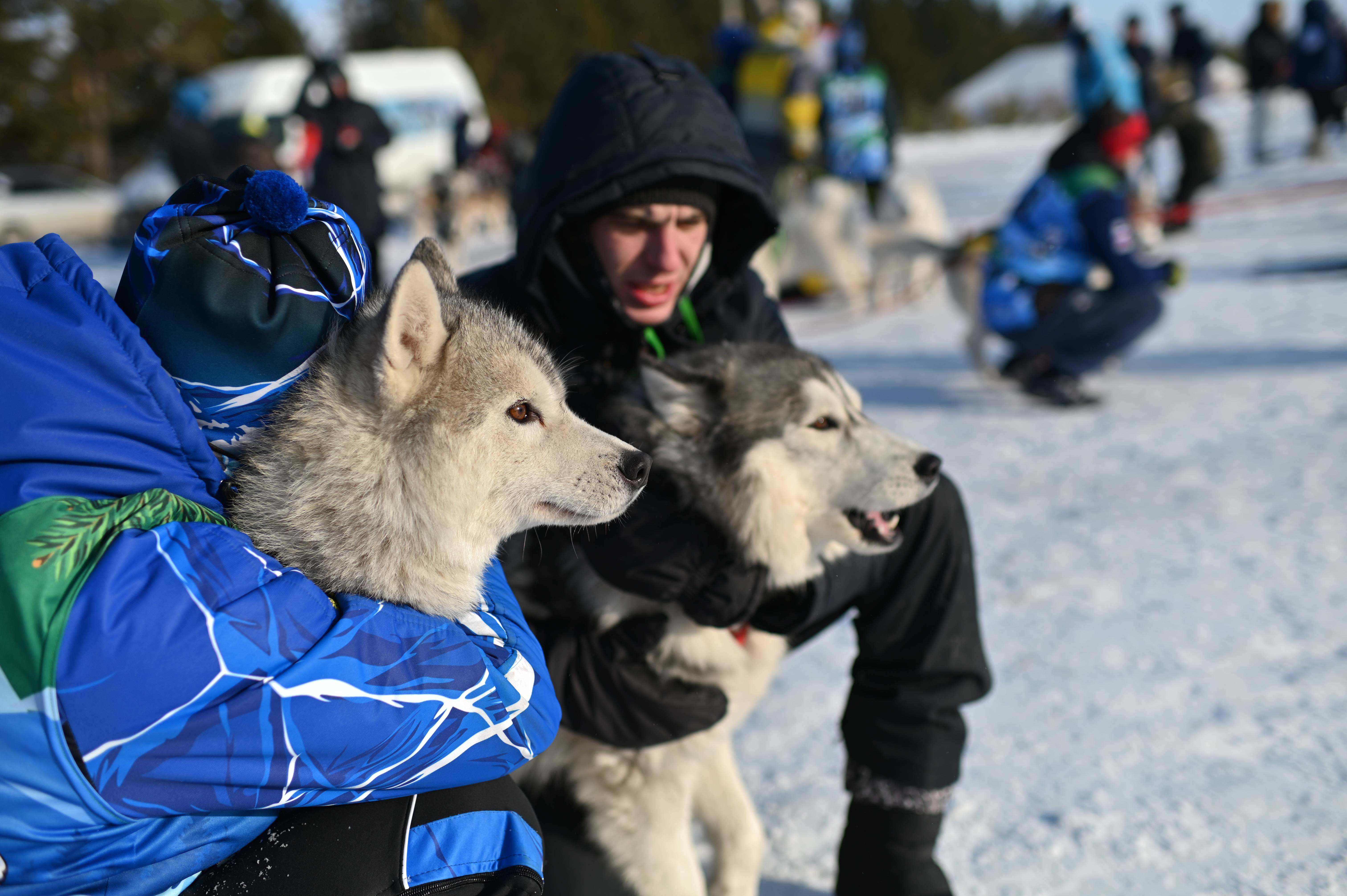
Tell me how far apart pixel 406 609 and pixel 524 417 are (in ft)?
1.17

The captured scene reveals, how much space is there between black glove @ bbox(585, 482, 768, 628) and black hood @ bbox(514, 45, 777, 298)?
64 centimetres

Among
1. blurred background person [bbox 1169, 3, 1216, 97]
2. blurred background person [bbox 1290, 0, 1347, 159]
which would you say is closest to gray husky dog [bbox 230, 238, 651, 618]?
blurred background person [bbox 1290, 0, 1347, 159]

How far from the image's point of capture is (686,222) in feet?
7.06

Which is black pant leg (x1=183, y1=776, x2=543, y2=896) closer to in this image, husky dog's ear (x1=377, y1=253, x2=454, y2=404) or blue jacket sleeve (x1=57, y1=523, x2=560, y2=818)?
blue jacket sleeve (x1=57, y1=523, x2=560, y2=818)

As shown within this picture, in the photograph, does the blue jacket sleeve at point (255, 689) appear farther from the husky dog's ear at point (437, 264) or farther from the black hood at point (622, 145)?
the black hood at point (622, 145)

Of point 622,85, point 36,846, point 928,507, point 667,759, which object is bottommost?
point 667,759

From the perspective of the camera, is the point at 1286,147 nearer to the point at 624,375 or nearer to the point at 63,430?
the point at 624,375

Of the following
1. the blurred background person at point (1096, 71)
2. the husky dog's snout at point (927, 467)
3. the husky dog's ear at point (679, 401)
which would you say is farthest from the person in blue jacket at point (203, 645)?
the blurred background person at point (1096, 71)

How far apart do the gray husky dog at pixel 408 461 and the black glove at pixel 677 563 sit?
39cm

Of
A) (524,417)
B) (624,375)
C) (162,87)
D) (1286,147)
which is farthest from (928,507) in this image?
(162,87)

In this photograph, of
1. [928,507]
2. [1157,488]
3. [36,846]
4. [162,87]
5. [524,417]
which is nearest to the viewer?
[36,846]

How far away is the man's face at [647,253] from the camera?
2092 millimetres

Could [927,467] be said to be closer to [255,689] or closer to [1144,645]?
[1144,645]

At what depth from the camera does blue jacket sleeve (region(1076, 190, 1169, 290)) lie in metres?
4.62
